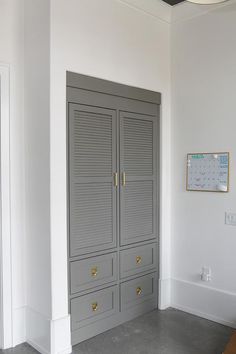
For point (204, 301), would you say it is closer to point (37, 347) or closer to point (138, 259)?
point (138, 259)

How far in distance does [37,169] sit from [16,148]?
278mm

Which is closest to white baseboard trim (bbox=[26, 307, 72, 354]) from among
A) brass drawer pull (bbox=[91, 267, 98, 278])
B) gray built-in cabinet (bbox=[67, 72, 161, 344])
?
gray built-in cabinet (bbox=[67, 72, 161, 344])

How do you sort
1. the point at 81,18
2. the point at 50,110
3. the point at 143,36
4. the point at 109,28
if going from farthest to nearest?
1. the point at 143,36
2. the point at 109,28
3. the point at 81,18
4. the point at 50,110

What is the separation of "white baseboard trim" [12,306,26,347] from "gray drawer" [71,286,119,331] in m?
0.43

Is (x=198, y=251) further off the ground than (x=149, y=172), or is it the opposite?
(x=149, y=172)

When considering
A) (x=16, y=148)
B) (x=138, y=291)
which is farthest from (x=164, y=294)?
(x=16, y=148)

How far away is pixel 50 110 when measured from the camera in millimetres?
2551

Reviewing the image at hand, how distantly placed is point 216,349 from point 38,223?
5.55 ft

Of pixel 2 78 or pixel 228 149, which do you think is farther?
pixel 228 149

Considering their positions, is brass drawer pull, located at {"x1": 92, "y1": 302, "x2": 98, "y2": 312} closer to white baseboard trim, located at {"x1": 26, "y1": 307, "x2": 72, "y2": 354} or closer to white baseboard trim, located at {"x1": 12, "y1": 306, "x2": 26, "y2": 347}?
white baseboard trim, located at {"x1": 26, "y1": 307, "x2": 72, "y2": 354}

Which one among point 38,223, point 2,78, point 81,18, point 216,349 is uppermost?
point 81,18

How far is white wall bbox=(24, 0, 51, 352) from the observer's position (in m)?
2.59

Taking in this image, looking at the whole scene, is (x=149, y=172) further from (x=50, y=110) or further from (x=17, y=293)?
(x=17, y=293)

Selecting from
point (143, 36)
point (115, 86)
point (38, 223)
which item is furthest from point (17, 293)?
point (143, 36)
